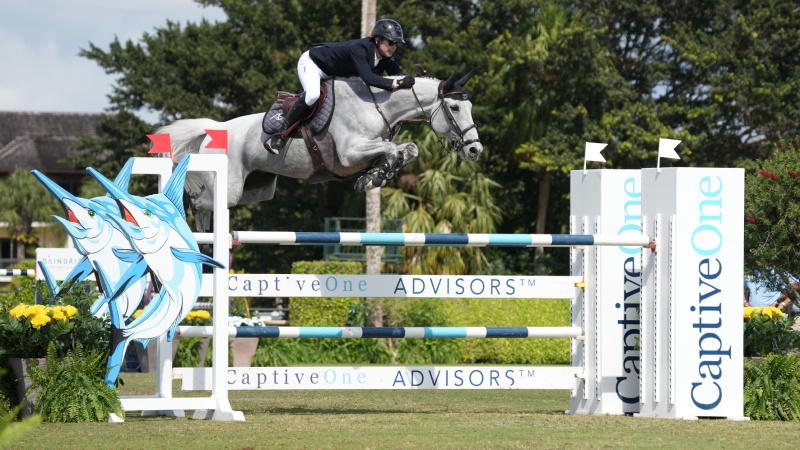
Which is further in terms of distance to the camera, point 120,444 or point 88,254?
point 88,254

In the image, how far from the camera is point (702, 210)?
704cm

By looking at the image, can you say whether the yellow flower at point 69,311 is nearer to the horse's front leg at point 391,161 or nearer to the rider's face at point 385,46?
the horse's front leg at point 391,161

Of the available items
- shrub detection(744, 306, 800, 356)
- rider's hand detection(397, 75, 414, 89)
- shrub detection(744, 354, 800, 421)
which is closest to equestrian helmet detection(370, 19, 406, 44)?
rider's hand detection(397, 75, 414, 89)

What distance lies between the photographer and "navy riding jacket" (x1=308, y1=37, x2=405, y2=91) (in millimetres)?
7277

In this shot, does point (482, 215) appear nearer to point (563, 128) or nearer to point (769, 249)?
point (563, 128)

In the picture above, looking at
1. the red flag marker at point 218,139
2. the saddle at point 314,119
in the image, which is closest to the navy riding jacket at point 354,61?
the saddle at point 314,119

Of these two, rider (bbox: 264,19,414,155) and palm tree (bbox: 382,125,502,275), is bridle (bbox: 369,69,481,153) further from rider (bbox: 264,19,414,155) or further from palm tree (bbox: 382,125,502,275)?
palm tree (bbox: 382,125,502,275)

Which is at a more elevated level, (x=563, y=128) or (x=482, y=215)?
(x=563, y=128)

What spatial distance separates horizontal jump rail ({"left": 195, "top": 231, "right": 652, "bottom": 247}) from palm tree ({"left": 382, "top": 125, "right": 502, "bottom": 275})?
16868 millimetres

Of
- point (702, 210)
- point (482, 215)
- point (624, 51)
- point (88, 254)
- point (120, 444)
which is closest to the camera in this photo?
point (120, 444)

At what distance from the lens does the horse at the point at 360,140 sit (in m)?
7.28

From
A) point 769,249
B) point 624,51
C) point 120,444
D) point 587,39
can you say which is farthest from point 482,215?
point 120,444

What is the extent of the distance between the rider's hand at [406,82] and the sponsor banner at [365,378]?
1767mm

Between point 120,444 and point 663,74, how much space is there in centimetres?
2430
